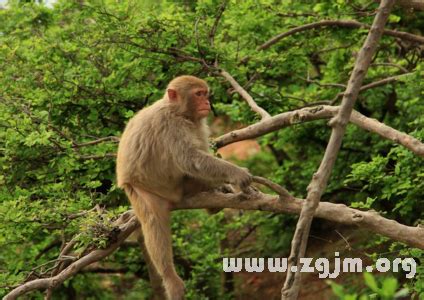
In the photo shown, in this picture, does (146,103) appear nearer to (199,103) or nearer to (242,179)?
(199,103)

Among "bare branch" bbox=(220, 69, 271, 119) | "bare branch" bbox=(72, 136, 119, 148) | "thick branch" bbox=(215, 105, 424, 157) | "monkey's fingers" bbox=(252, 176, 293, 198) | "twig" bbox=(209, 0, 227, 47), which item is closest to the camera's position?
"monkey's fingers" bbox=(252, 176, 293, 198)

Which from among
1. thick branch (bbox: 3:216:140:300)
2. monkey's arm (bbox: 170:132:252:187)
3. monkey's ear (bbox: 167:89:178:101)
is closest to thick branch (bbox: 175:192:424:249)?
monkey's arm (bbox: 170:132:252:187)

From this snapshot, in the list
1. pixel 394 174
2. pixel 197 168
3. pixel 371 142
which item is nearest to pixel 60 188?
pixel 197 168

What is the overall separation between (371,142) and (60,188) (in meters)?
4.65

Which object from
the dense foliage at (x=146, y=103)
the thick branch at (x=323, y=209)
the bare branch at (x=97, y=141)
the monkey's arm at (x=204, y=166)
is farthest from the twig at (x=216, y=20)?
the thick branch at (x=323, y=209)

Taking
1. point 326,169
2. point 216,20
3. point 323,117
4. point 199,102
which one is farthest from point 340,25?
point 326,169

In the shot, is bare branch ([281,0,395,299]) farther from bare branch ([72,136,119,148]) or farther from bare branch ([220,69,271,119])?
bare branch ([72,136,119,148])

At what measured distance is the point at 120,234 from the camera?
19.0 ft

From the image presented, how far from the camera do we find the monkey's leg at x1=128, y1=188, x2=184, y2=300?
217 inches

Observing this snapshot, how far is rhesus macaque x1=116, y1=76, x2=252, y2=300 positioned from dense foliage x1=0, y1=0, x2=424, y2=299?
0.43 m

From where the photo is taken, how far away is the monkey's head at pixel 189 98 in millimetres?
6078

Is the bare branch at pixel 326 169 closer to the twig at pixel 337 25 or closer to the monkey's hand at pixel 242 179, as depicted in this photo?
the monkey's hand at pixel 242 179

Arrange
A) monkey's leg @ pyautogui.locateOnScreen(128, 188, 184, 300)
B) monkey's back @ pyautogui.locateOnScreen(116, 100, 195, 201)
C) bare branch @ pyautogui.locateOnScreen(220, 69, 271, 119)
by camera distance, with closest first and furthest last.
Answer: monkey's leg @ pyautogui.locateOnScreen(128, 188, 184, 300) < monkey's back @ pyautogui.locateOnScreen(116, 100, 195, 201) < bare branch @ pyautogui.locateOnScreen(220, 69, 271, 119)

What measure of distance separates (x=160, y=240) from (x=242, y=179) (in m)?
0.87
